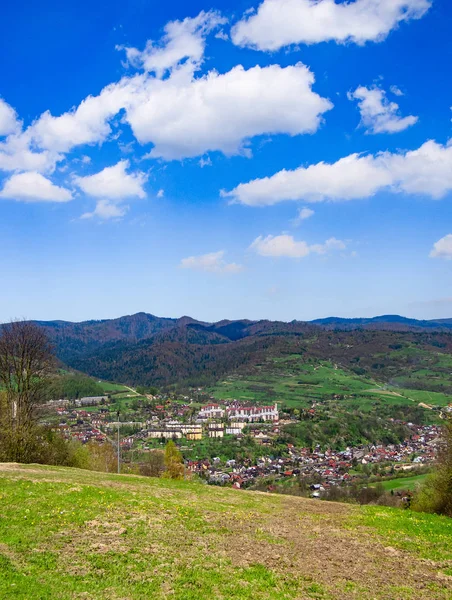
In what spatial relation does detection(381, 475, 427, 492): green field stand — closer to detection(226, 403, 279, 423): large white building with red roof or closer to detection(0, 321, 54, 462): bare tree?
detection(0, 321, 54, 462): bare tree

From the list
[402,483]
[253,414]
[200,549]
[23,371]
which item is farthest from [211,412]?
[200,549]

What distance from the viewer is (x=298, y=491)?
62.1 meters

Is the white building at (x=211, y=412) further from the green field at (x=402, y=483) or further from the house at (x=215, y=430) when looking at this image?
the green field at (x=402, y=483)

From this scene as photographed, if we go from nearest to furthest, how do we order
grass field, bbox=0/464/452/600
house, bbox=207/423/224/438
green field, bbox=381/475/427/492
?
grass field, bbox=0/464/452/600 < green field, bbox=381/475/427/492 < house, bbox=207/423/224/438

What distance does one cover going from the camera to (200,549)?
15.3 metres

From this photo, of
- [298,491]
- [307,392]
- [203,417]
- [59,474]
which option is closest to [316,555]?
[59,474]

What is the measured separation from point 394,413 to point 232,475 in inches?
3443

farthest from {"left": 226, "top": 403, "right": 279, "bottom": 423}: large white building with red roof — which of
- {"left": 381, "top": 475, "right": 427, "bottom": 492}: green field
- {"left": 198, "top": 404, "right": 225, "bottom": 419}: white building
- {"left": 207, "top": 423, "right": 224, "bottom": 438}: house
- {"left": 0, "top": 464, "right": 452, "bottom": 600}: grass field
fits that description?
{"left": 0, "top": 464, "right": 452, "bottom": 600}: grass field

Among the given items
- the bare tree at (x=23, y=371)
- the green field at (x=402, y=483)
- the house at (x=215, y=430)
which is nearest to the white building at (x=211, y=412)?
the house at (x=215, y=430)

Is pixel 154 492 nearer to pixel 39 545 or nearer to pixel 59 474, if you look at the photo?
pixel 59 474

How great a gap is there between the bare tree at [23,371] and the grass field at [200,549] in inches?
662

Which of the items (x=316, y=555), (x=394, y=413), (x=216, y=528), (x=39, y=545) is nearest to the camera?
(x=39, y=545)

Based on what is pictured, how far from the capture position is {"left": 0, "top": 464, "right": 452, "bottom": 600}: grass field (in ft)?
40.4

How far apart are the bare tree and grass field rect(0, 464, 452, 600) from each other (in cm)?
1683
